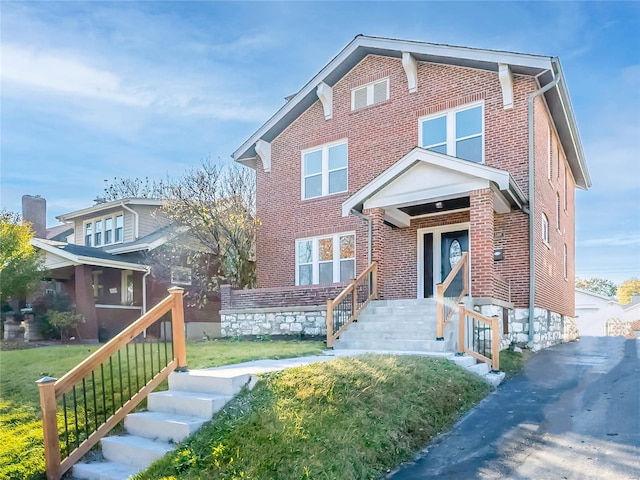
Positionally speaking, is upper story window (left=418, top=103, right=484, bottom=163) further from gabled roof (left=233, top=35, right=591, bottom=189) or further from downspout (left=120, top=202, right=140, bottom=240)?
downspout (left=120, top=202, right=140, bottom=240)

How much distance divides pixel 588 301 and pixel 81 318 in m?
27.7

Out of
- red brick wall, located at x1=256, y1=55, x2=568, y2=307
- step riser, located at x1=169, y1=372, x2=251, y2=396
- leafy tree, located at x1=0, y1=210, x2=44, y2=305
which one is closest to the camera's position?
step riser, located at x1=169, y1=372, x2=251, y2=396

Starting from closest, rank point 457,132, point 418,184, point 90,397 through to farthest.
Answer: point 90,397 → point 418,184 → point 457,132

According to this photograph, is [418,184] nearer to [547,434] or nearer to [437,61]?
[437,61]

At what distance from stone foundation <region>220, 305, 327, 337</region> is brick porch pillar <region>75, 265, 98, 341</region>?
16.9 feet

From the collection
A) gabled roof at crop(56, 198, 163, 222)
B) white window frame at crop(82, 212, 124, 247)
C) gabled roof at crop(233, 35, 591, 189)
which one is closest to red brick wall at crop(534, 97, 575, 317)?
gabled roof at crop(233, 35, 591, 189)

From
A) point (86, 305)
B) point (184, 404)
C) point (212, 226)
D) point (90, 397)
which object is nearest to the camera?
point (184, 404)

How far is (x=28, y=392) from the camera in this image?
291 inches

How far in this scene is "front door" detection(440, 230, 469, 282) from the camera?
12.2 m

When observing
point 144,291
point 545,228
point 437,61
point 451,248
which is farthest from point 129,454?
point 144,291

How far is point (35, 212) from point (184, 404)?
21884 millimetres

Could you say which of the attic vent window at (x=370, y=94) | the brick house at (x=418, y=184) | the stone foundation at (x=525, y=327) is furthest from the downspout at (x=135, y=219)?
the stone foundation at (x=525, y=327)

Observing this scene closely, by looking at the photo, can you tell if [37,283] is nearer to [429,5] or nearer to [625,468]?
[429,5]

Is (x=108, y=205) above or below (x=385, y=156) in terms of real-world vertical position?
below
